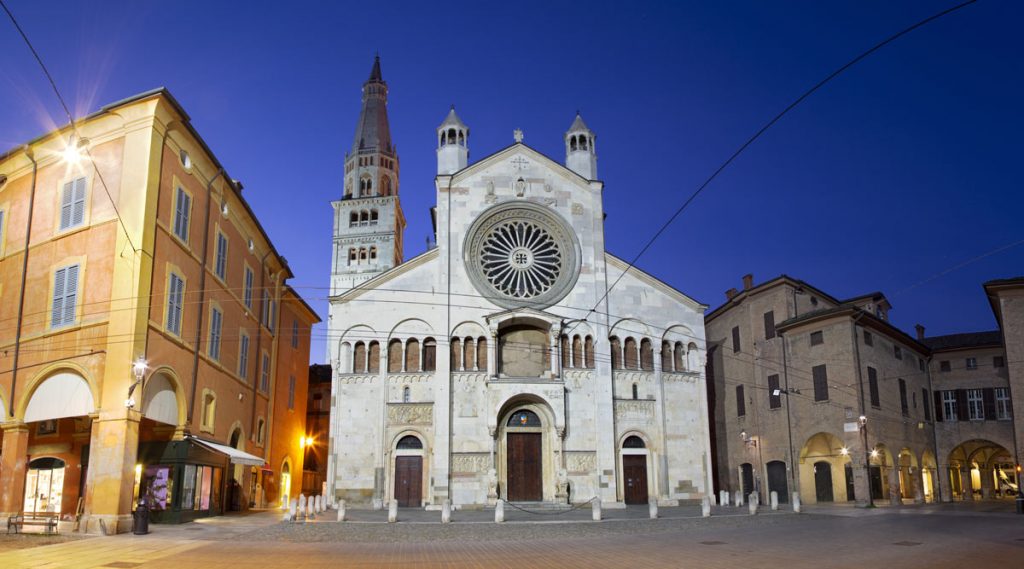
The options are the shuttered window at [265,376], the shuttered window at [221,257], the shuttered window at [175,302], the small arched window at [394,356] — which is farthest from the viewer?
the small arched window at [394,356]

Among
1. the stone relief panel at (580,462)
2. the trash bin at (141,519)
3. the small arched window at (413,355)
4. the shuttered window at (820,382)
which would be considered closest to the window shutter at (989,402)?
the shuttered window at (820,382)

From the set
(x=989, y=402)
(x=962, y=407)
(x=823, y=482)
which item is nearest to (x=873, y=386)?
(x=823, y=482)

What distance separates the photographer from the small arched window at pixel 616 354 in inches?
1513

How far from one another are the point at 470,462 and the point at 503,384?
383 cm

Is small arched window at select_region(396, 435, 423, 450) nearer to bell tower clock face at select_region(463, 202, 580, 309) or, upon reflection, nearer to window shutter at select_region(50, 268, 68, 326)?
bell tower clock face at select_region(463, 202, 580, 309)

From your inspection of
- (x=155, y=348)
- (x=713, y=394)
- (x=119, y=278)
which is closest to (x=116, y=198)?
(x=119, y=278)

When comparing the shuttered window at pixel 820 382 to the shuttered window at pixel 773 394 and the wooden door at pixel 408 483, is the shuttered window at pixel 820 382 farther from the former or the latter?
the wooden door at pixel 408 483

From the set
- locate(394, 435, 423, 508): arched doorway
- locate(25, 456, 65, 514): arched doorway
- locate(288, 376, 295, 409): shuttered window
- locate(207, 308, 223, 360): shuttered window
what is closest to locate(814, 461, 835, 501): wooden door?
locate(394, 435, 423, 508): arched doorway

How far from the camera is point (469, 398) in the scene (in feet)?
119

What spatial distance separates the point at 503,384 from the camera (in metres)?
36.0

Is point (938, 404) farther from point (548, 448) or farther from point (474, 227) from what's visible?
point (474, 227)

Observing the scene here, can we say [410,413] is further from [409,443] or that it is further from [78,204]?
[78,204]

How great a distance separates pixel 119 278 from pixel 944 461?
4581 cm

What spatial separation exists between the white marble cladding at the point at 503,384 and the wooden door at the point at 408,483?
0.38 m
